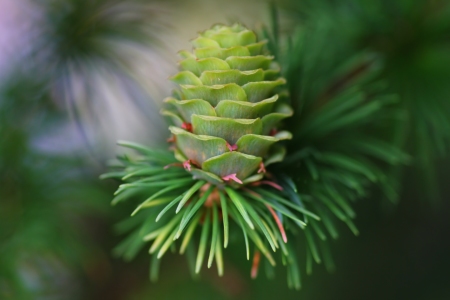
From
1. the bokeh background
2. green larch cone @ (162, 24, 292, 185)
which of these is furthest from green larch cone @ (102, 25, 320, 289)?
the bokeh background

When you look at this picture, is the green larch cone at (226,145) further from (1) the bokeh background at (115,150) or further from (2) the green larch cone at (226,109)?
(1) the bokeh background at (115,150)

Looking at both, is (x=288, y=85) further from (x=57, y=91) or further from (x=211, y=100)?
(x=57, y=91)

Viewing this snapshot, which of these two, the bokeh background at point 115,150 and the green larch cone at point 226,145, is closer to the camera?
the green larch cone at point 226,145

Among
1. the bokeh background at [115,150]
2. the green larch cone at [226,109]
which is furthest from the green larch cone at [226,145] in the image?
the bokeh background at [115,150]

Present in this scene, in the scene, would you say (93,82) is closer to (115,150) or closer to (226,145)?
(115,150)

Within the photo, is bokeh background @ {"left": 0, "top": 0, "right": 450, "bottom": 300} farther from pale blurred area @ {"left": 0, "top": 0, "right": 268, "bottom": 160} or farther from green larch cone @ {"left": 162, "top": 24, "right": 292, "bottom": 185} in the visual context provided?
green larch cone @ {"left": 162, "top": 24, "right": 292, "bottom": 185}

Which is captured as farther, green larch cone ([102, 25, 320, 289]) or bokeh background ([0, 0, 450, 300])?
bokeh background ([0, 0, 450, 300])
